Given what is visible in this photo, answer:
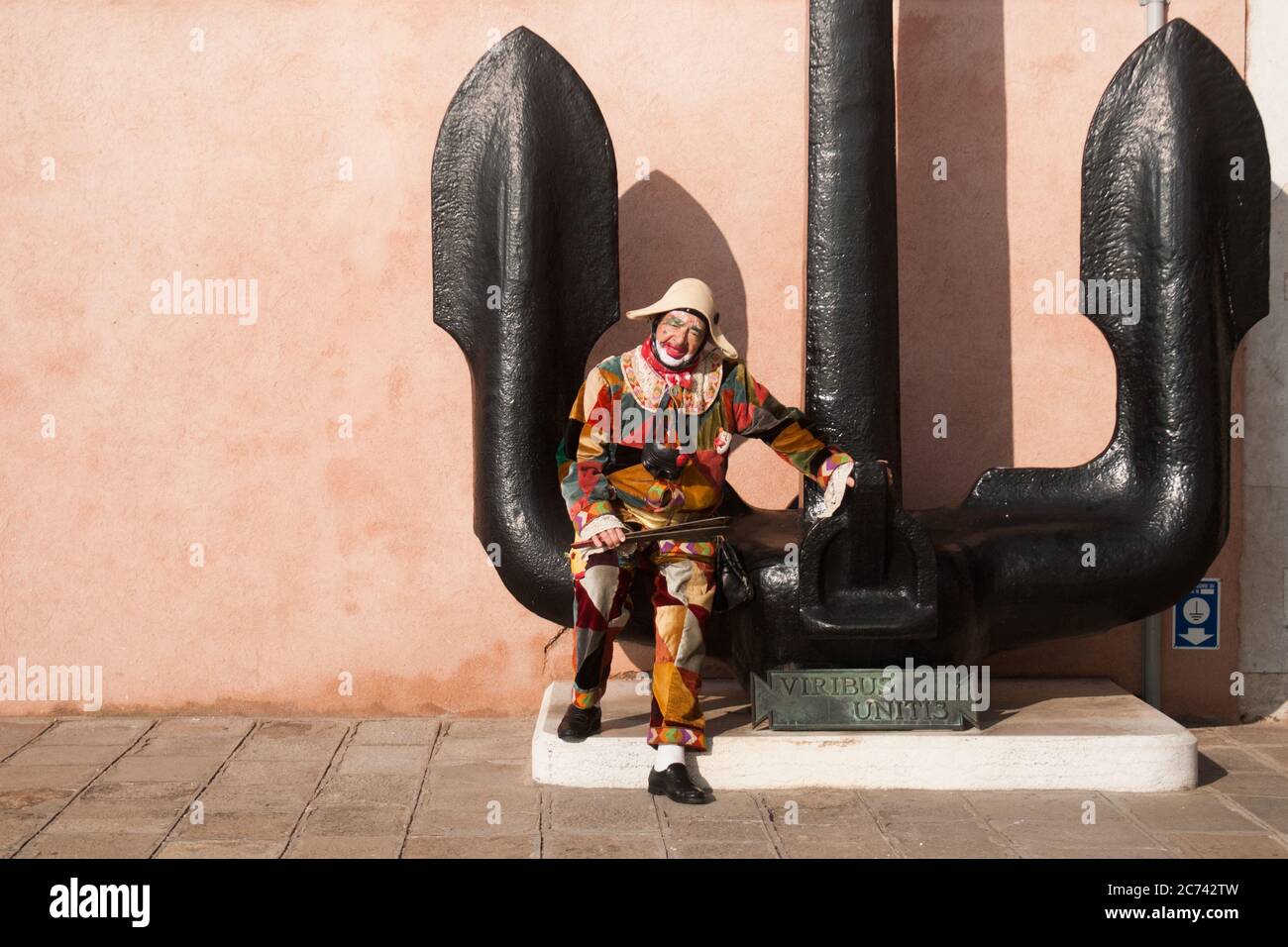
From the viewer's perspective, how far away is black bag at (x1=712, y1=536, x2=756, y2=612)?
403 cm

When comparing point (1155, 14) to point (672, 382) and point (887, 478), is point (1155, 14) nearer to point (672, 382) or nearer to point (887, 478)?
point (887, 478)

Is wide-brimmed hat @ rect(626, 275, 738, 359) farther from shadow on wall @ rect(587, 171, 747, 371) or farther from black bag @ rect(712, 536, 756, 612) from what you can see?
shadow on wall @ rect(587, 171, 747, 371)

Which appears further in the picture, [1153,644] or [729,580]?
[1153,644]

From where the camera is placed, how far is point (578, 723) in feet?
13.4

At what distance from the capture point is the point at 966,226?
192 inches

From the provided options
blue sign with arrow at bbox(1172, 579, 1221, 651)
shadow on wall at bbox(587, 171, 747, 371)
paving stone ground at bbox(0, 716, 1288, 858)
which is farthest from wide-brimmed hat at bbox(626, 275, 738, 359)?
blue sign with arrow at bbox(1172, 579, 1221, 651)


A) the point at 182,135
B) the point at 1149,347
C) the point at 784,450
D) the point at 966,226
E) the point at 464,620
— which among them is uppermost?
the point at 182,135

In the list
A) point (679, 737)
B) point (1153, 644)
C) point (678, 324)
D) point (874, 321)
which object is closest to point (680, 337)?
point (678, 324)

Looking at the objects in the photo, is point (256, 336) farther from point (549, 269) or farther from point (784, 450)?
point (784, 450)

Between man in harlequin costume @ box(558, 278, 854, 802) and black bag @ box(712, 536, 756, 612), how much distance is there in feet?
0.12

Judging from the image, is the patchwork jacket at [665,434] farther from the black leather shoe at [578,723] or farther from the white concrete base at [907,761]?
the white concrete base at [907,761]

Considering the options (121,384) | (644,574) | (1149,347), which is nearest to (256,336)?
(121,384)

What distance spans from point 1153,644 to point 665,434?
1.90m

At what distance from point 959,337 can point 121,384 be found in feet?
8.93
